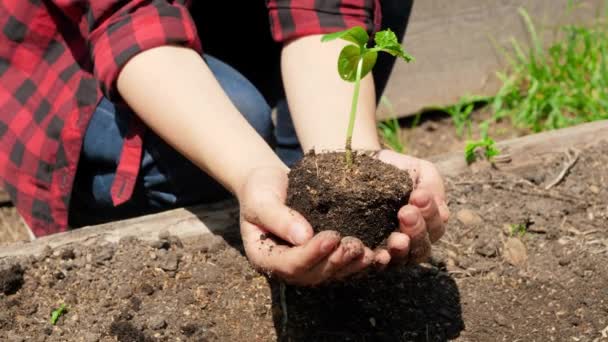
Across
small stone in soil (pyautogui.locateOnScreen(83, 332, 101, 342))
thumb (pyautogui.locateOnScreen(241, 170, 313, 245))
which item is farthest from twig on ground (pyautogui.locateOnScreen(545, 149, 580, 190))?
small stone in soil (pyautogui.locateOnScreen(83, 332, 101, 342))

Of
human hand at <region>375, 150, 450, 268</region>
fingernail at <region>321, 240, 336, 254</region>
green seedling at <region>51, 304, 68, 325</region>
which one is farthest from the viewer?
green seedling at <region>51, 304, 68, 325</region>

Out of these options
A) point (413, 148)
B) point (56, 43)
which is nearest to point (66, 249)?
point (56, 43)

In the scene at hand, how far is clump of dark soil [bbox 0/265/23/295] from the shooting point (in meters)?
1.65

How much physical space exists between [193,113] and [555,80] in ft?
5.41

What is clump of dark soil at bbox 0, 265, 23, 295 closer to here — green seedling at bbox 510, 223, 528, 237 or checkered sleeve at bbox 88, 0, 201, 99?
checkered sleeve at bbox 88, 0, 201, 99

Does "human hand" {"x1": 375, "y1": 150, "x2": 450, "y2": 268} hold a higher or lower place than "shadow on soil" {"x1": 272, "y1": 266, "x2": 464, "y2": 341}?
higher

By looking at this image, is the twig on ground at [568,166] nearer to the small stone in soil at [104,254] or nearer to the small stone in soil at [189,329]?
the small stone in soil at [189,329]

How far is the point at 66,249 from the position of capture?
1744 millimetres

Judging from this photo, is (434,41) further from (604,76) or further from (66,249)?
(66,249)

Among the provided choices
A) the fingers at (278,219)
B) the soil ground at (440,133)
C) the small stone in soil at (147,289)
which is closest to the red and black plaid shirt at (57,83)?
the small stone in soil at (147,289)

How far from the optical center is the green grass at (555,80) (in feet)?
8.86

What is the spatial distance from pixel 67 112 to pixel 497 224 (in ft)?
3.31

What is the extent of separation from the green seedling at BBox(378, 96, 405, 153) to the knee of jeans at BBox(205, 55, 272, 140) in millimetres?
761

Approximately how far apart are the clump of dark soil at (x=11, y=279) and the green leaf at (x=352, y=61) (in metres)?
0.81
